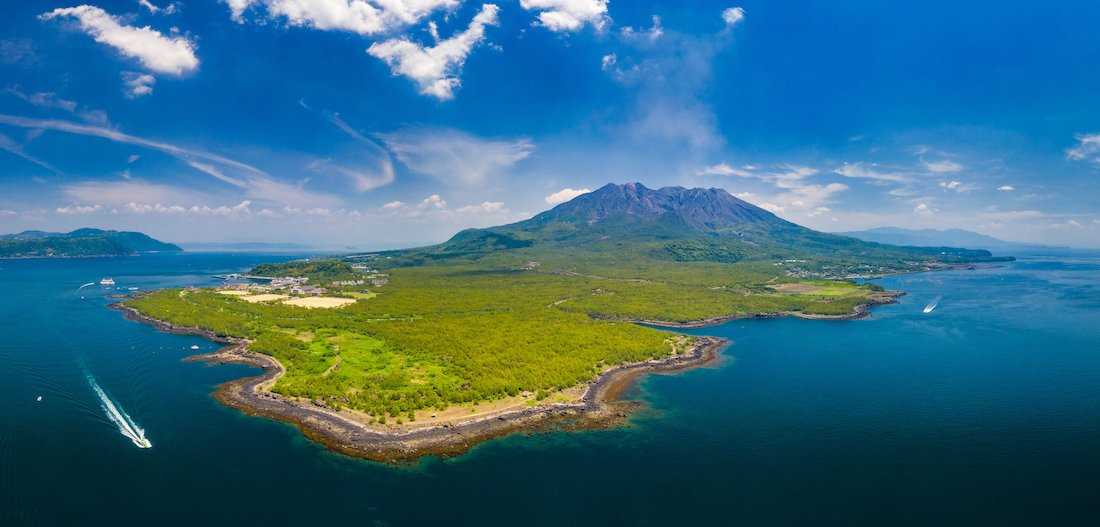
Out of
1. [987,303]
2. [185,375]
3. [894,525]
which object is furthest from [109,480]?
[987,303]

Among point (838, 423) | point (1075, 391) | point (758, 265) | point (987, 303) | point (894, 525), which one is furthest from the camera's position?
point (758, 265)

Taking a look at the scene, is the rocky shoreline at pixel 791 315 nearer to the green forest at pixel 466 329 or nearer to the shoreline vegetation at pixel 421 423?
the green forest at pixel 466 329

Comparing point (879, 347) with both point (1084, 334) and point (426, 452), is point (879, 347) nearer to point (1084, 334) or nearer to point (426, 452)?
point (1084, 334)

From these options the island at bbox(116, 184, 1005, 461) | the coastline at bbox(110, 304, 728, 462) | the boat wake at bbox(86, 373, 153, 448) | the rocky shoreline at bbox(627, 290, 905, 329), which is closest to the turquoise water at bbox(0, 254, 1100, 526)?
the boat wake at bbox(86, 373, 153, 448)

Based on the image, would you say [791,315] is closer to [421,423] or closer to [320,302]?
[421,423]

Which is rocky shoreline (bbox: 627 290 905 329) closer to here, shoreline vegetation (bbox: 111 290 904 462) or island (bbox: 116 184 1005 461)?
island (bbox: 116 184 1005 461)

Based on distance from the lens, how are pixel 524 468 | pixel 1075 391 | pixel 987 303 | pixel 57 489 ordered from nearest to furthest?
1. pixel 57 489
2. pixel 524 468
3. pixel 1075 391
4. pixel 987 303

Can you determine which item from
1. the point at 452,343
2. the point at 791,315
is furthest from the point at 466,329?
the point at 791,315

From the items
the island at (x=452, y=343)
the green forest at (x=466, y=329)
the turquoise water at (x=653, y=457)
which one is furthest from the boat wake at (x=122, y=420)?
the green forest at (x=466, y=329)
